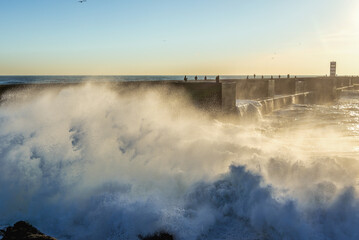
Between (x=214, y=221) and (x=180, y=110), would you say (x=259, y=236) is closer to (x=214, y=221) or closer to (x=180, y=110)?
(x=214, y=221)

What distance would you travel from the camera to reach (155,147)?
8.77 m

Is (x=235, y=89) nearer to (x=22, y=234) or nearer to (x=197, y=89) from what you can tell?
(x=197, y=89)

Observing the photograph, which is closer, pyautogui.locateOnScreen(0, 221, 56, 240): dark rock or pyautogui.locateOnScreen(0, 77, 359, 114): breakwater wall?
pyautogui.locateOnScreen(0, 221, 56, 240): dark rock

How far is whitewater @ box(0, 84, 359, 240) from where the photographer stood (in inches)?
215

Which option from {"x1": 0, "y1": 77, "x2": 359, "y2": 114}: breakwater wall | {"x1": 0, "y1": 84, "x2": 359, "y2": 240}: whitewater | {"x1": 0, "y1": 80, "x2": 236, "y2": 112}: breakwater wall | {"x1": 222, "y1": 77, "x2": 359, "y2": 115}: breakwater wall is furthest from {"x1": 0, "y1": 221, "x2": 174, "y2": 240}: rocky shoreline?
{"x1": 222, "y1": 77, "x2": 359, "y2": 115}: breakwater wall

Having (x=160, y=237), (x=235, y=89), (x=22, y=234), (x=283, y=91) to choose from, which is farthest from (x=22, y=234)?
(x=283, y=91)

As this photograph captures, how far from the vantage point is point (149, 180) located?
23.2 ft

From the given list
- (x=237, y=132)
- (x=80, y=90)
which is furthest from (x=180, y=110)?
(x=80, y=90)

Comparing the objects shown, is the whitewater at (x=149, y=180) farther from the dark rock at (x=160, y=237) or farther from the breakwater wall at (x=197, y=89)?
the breakwater wall at (x=197, y=89)

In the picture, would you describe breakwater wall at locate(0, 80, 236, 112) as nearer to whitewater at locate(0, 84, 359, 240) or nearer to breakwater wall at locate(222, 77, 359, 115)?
whitewater at locate(0, 84, 359, 240)

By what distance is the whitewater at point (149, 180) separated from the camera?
5457mm

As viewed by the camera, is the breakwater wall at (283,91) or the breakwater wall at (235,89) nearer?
the breakwater wall at (235,89)

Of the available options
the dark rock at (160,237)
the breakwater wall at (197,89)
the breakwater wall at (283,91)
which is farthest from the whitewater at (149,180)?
the breakwater wall at (283,91)

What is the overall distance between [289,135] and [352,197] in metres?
9.49
